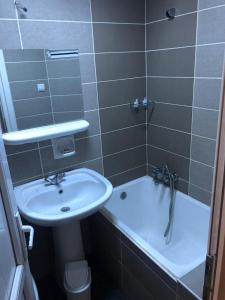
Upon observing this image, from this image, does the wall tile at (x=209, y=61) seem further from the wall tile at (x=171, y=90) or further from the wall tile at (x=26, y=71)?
the wall tile at (x=26, y=71)

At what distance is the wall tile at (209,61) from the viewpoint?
4.86 feet

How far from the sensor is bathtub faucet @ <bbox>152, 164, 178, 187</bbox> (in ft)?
6.72

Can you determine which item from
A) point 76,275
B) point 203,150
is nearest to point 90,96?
point 203,150

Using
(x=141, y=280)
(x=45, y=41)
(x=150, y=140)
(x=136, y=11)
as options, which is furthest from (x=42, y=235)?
(x=136, y=11)

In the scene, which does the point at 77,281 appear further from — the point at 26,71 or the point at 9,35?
the point at 9,35

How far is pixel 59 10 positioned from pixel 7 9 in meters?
0.32

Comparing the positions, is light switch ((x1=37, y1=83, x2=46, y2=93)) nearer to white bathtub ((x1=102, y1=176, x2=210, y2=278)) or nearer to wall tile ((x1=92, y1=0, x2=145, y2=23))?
wall tile ((x1=92, y1=0, x2=145, y2=23))

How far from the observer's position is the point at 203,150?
5.73ft

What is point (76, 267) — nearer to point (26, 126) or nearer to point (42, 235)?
point (42, 235)

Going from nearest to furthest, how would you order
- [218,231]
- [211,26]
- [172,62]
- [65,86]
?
[218,231] → [211,26] → [65,86] → [172,62]

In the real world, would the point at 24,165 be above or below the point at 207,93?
below

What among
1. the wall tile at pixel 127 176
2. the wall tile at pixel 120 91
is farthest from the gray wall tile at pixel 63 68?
the wall tile at pixel 127 176

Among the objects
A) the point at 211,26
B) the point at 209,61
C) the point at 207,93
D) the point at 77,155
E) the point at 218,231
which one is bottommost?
the point at 77,155

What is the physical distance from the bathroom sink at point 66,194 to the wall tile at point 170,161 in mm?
669
